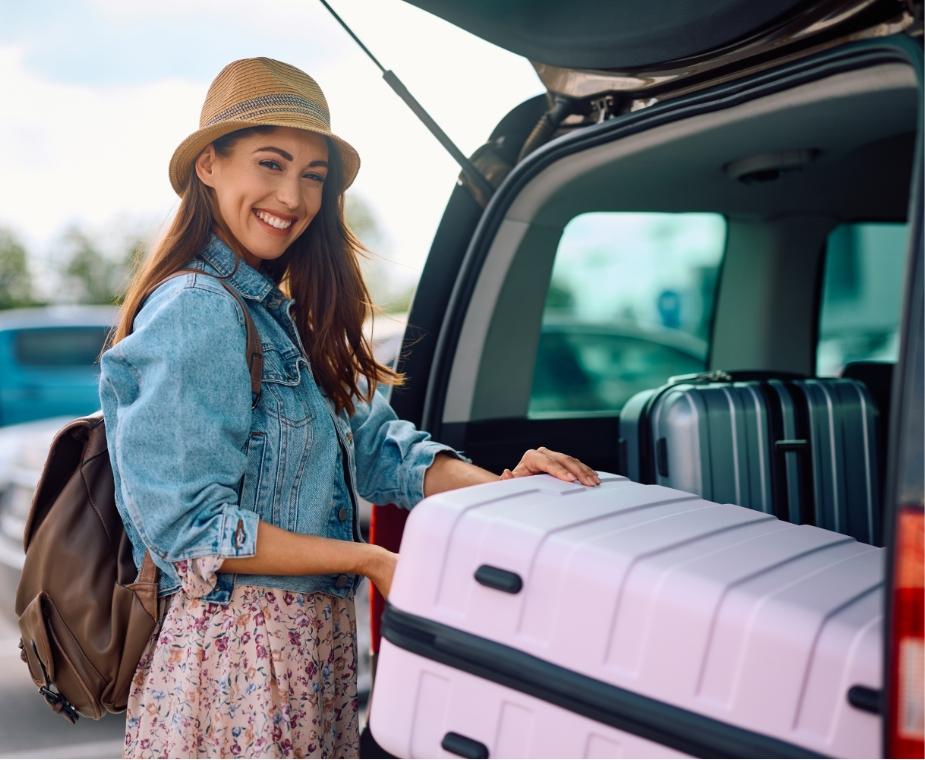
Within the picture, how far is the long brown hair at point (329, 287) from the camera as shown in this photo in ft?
5.93

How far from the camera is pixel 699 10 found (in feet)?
5.63

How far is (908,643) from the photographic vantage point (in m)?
1.00

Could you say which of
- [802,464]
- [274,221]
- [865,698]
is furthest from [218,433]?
[802,464]

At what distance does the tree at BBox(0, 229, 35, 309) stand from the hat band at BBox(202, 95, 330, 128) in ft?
79.2

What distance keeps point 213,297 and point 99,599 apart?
1.83 ft

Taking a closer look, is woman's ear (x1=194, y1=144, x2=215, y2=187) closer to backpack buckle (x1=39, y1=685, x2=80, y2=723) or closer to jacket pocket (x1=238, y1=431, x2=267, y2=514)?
jacket pocket (x1=238, y1=431, x2=267, y2=514)

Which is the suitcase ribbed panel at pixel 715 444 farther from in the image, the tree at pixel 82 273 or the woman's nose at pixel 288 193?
the tree at pixel 82 273

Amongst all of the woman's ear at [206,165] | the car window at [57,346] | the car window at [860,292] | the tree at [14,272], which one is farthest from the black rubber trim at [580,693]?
the tree at [14,272]

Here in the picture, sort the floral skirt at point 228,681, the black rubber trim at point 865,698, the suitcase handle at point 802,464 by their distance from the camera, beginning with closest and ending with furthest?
the black rubber trim at point 865,698, the floral skirt at point 228,681, the suitcase handle at point 802,464

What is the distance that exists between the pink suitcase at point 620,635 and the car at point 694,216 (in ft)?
0.03


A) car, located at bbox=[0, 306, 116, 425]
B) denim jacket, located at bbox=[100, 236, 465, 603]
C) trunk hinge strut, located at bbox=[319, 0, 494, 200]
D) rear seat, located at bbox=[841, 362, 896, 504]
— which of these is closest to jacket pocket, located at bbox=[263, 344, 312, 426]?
denim jacket, located at bbox=[100, 236, 465, 603]

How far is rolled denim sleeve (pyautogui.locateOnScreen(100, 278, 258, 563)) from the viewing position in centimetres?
151

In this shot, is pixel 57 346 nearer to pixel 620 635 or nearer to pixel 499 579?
pixel 499 579

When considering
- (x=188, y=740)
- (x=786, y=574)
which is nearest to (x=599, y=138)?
(x=786, y=574)
